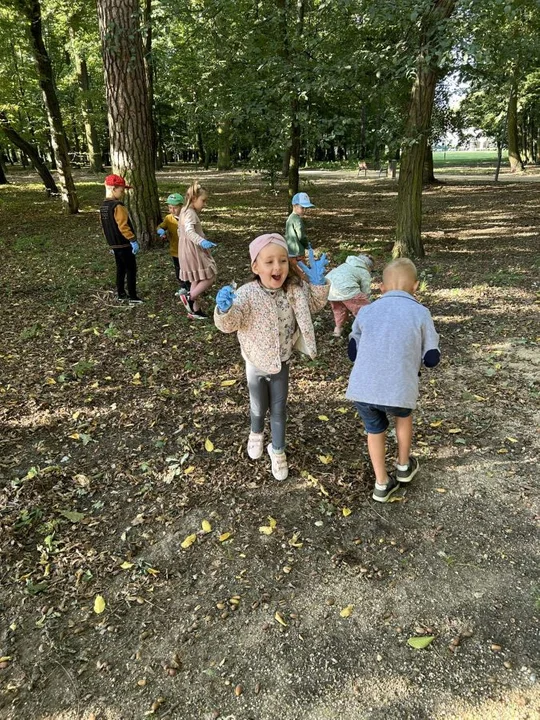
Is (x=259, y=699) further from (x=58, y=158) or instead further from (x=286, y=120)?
(x=58, y=158)

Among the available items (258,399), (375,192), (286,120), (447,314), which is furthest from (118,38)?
(375,192)

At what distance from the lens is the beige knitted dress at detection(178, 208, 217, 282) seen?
595 cm

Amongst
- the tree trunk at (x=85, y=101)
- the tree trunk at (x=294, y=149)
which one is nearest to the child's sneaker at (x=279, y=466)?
the tree trunk at (x=294, y=149)

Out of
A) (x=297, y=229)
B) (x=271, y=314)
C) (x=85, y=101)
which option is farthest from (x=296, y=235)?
(x=85, y=101)

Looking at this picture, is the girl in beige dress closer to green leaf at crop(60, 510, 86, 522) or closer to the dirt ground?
the dirt ground

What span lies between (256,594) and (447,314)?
15.9ft

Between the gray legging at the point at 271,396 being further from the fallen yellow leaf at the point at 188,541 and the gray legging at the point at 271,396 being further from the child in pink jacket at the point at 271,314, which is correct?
the fallen yellow leaf at the point at 188,541

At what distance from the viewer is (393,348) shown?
2.74 m

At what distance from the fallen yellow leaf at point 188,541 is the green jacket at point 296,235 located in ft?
15.8

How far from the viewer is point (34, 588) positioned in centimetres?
267

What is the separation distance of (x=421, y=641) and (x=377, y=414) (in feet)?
3.96

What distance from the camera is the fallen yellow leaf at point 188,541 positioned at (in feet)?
9.62

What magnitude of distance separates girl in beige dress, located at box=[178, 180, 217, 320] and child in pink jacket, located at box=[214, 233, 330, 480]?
2.87 metres

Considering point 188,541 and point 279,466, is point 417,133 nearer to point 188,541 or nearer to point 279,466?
point 279,466
